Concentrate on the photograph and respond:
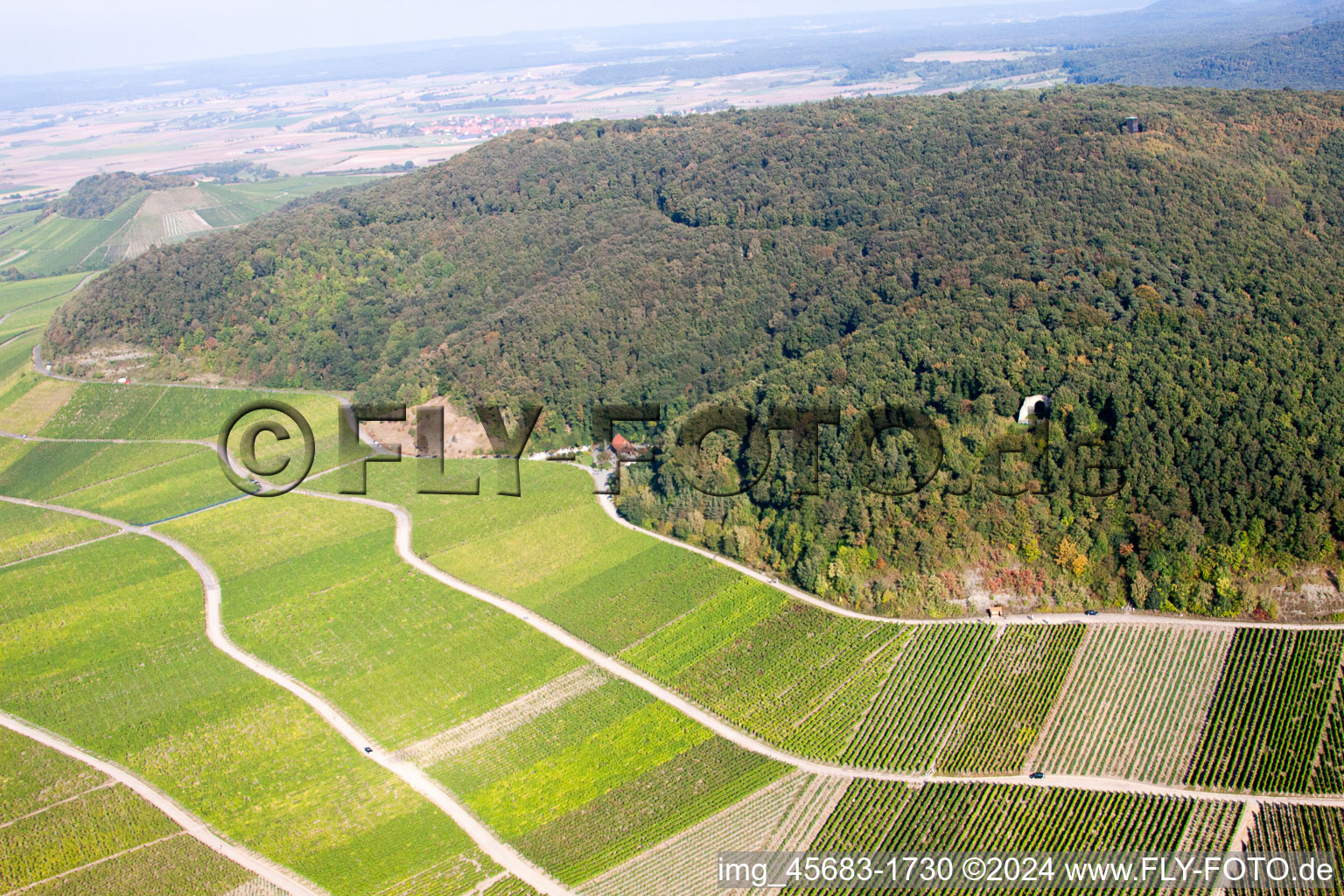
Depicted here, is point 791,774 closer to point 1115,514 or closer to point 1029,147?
point 1115,514

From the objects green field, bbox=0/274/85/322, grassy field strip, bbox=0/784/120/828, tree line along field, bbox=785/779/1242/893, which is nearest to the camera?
tree line along field, bbox=785/779/1242/893

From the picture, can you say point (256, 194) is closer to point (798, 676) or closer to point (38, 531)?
point (38, 531)

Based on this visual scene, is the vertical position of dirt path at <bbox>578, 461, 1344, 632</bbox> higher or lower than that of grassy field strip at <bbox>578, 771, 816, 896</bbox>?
higher

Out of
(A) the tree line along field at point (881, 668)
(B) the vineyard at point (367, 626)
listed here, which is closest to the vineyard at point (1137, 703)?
(A) the tree line along field at point (881, 668)

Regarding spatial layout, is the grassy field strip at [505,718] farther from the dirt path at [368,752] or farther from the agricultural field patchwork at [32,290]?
the agricultural field patchwork at [32,290]

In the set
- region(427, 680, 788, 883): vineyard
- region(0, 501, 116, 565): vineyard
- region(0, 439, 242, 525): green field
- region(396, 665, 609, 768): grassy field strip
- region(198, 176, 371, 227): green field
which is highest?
region(198, 176, 371, 227): green field

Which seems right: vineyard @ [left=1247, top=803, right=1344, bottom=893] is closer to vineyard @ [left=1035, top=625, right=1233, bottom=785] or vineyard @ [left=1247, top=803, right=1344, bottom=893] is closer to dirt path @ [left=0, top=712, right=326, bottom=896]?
vineyard @ [left=1035, top=625, right=1233, bottom=785]

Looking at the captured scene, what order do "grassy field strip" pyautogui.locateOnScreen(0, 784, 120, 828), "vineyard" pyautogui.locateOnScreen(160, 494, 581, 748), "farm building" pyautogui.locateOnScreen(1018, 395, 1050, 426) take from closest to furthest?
"grassy field strip" pyautogui.locateOnScreen(0, 784, 120, 828) → "vineyard" pyautogui.locateOnScreen(160, 494, 581, 748) → "farm building" pyautogui.locateOnScreen(1018, 395, 1050, 426)

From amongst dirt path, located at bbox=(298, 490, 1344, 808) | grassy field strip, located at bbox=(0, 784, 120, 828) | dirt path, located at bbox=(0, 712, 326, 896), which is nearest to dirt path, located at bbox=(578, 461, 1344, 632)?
dirt path, located at bbox=(298, 490, 1344, 808)
